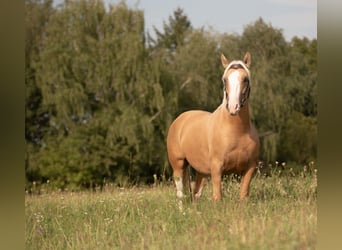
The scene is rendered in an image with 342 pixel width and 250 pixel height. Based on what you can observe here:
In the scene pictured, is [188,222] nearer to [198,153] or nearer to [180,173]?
[198,153]

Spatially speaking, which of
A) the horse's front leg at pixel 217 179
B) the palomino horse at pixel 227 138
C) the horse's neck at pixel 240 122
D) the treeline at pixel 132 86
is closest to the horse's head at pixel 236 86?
the palomino horse at pixel 227 138

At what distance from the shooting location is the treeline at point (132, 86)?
25672 millimetres

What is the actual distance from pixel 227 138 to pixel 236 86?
0.74 meters

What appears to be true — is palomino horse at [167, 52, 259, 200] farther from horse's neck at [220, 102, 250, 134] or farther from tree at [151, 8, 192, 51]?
tree at [151, 8, 192, 51]

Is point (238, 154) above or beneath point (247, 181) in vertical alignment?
above

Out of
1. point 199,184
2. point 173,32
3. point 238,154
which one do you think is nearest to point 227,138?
point 238,154

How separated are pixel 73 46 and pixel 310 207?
77.3ft

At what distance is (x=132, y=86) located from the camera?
2630cm

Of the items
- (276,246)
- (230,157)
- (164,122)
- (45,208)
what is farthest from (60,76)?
(276,246)

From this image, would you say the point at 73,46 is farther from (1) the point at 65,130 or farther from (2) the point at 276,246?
(2) the point at 276,246

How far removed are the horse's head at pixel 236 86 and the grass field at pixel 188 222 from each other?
3.26 ft

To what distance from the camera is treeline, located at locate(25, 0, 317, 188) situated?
84.2 ft

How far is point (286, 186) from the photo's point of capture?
6.62 metres

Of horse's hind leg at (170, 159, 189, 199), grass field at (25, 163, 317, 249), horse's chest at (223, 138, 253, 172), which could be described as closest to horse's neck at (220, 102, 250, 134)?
horse's chest at (223, 138, 253, 172)
